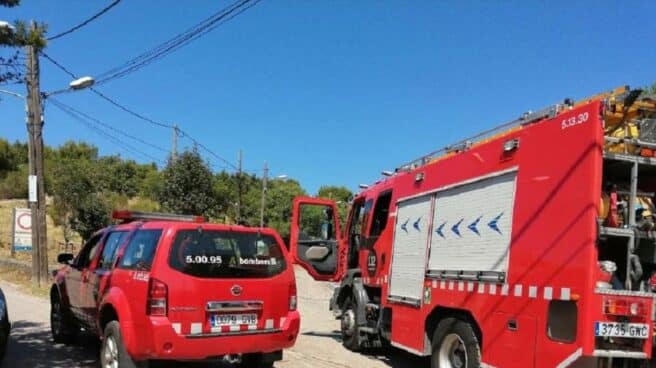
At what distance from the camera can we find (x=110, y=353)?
644 cm

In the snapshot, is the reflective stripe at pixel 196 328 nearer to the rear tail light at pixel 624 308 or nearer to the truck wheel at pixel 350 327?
the rear tail light at pixel 624 308

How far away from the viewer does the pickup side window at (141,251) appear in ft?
20.5

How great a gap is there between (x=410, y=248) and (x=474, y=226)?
1792 millimetres

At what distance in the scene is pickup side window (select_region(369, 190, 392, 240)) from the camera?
10.0m

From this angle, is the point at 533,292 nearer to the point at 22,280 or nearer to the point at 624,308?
the point at 624,308

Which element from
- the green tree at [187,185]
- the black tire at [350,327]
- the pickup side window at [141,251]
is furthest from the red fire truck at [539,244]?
the green tree at [187,185]

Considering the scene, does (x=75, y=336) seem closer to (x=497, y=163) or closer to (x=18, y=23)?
(x=18, y=23)

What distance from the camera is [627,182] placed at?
5.59m

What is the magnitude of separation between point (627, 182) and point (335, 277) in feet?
22.7

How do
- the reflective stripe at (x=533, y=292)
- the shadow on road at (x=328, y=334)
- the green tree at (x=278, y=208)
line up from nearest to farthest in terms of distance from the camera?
the reflective stripe at (x=533, y=292)
the shadow on road at (x=328, y=334)
the green tree at (x=278, y=208)

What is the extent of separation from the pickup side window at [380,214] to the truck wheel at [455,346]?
2.95 meters

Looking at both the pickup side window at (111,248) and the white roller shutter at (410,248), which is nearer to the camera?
the pickup side window at (111,248)

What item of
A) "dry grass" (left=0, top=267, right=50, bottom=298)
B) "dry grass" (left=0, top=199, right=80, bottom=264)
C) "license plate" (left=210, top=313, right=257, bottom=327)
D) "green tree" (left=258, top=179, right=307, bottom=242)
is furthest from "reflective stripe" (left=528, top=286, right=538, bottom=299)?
"green tree" (left=258, top=179, right=307, bottom=242)

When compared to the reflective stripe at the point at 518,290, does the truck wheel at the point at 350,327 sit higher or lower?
lower
